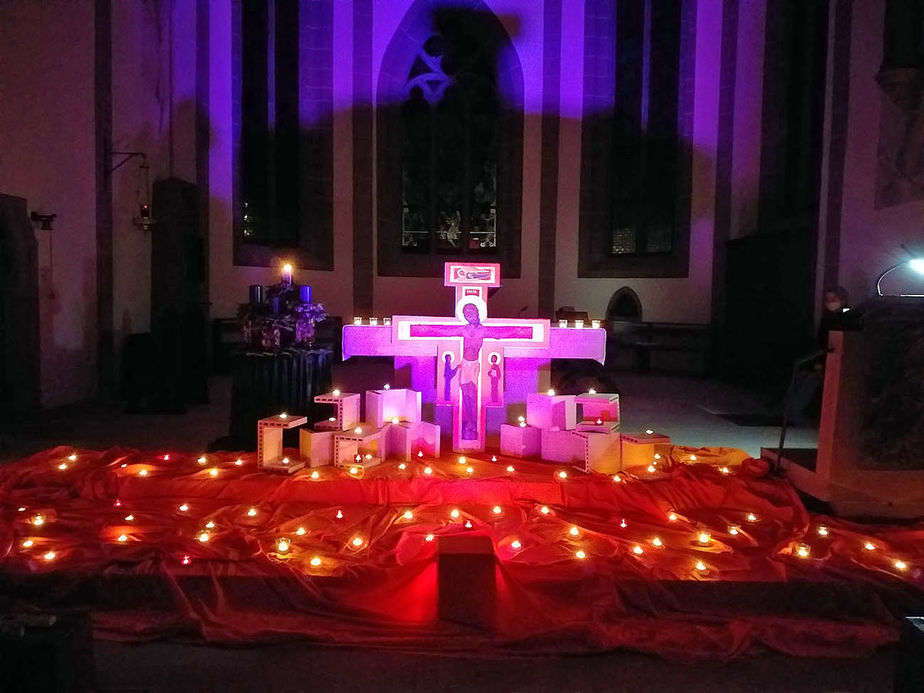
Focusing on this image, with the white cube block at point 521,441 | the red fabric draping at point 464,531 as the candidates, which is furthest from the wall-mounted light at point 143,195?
the white cube block at point 521,441

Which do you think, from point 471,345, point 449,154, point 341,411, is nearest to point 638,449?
point 471,345

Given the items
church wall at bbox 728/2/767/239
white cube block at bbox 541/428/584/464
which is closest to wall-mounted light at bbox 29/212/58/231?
white cube block at bbox 541/428/584/464

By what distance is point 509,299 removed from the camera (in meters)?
11.3

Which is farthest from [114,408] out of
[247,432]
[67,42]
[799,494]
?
[799,494]

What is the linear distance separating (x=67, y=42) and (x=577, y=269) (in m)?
7.51

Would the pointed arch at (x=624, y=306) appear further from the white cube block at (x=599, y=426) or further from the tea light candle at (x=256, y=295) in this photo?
the tea light candle at (x=256, y=295)

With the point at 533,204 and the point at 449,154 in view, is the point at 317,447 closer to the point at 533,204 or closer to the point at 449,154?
the point at 533,204

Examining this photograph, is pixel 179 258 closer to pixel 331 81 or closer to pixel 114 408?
pixel 114 408

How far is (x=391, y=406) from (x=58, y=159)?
15.8ft

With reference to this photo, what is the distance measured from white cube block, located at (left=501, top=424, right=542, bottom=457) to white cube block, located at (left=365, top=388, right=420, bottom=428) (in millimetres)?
653

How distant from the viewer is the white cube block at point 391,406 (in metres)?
4.66

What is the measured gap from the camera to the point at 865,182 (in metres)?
6.68

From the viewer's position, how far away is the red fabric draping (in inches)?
107

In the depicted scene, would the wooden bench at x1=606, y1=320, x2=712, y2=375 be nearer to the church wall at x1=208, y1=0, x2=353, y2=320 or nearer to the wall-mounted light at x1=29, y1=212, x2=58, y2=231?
the church wall at x1=208, y1=0, x2=353, y2=320
